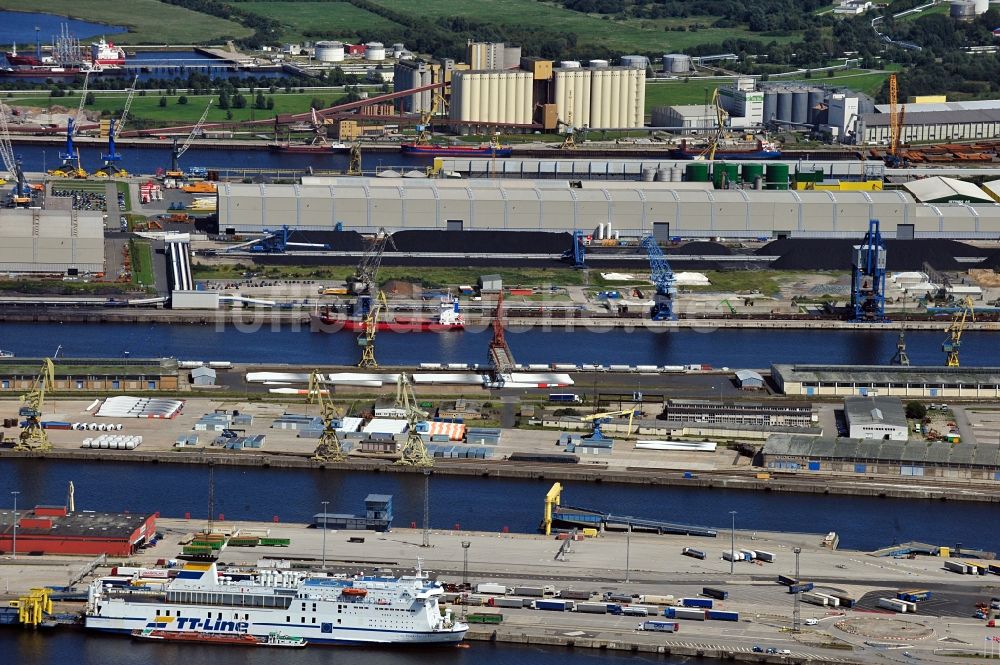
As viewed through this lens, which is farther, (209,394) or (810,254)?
(810,254)

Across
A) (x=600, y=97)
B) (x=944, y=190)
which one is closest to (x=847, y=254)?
(x=944, y=190)

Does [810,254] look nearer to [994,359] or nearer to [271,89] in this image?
[994,359]

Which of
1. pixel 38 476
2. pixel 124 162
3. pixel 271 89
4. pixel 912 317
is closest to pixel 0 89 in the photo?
pixel 271 89

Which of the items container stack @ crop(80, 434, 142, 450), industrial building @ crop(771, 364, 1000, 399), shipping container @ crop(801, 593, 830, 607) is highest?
industrial building @ crop(771, 364, 1000, 399)

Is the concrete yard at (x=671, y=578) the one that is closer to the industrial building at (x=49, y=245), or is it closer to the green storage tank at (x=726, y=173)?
the industrial building at (x=49, y=245)

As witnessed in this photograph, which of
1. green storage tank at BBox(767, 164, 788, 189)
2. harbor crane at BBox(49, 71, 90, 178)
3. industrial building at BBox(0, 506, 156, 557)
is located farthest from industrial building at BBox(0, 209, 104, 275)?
green storage tank at BBox(767, 164, 788, 189)

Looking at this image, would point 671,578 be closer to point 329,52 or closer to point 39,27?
point 329,52

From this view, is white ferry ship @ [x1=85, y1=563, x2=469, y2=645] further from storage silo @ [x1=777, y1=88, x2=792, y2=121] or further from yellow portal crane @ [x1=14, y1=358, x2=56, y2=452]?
storage silo @ [x1=777, y1=88, x2=792, y2=121]
